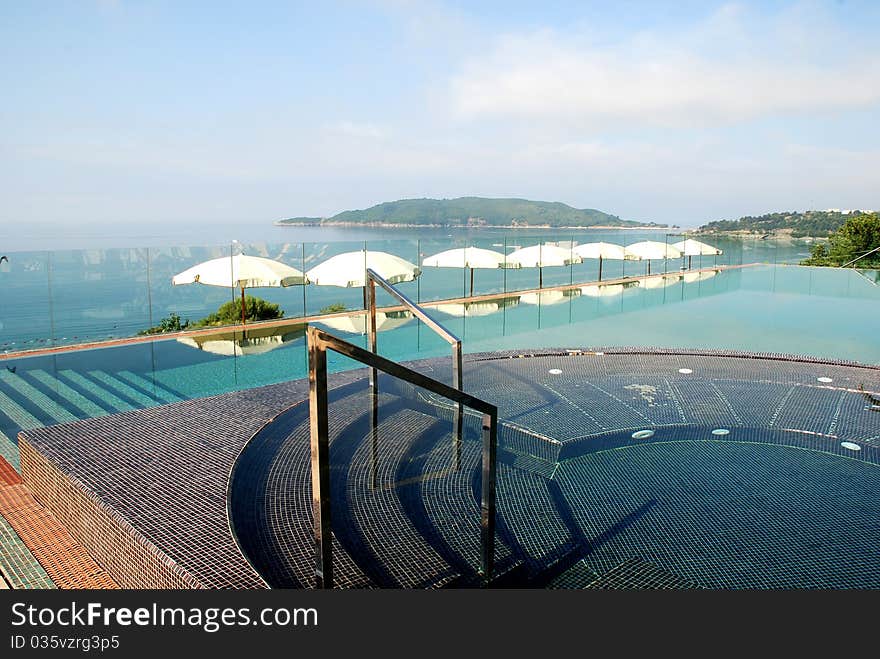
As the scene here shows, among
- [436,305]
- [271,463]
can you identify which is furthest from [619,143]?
[271,463]

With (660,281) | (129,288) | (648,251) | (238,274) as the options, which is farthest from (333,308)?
(648,251)

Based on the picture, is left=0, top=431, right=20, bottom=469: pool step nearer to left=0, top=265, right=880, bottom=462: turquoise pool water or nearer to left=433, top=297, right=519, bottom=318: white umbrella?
left=0, top=265, right=880, bottom=462: turquoise pool water

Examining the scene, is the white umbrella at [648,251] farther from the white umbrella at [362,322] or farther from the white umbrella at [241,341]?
the white umbrella at [241,341]

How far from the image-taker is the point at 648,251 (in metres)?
18.0

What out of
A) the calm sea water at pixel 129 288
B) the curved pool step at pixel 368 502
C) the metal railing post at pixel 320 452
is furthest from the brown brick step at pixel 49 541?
the calm sea water at pixel 129 288

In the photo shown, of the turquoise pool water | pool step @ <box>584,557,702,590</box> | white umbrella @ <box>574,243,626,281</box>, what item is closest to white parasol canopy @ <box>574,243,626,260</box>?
white umbrella @ <box>574,243,626,281</box>

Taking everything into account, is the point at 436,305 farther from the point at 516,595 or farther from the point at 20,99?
the point at 20,99

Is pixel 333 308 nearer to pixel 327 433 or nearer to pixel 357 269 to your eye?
pixel 357 269

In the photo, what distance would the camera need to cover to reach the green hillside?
200ft

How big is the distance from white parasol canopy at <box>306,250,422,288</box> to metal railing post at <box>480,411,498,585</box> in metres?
8.44

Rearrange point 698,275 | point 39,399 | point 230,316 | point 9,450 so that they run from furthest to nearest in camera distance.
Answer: point 698,275 < point 230,316 < point 39,399 < point 9,450

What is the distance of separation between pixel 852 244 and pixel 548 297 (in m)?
13.7

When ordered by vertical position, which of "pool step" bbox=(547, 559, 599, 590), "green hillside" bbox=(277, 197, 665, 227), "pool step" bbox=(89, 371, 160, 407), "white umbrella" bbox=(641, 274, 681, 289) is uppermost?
"green hillside" bbox=(277, 197, 665, 227)

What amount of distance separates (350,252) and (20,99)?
24497 mm
